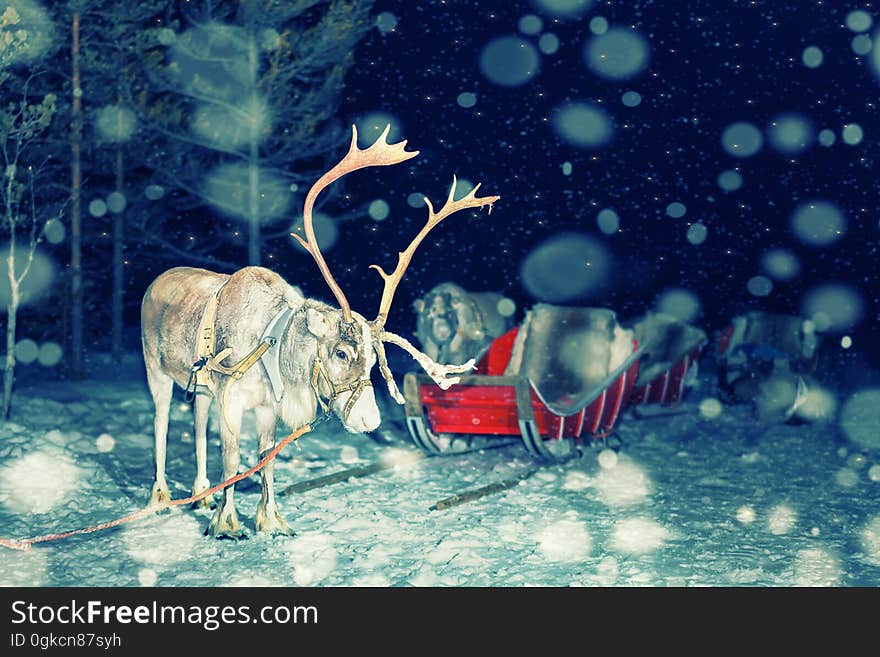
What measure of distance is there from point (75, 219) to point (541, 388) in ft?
23.5

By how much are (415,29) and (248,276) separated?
1327cm

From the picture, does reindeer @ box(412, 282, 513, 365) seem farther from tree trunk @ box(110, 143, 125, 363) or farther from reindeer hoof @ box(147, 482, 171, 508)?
tree trunk @ box(110, 143, 125, 363)

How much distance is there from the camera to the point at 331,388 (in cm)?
497

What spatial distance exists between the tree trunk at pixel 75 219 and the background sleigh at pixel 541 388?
6193 millimetres

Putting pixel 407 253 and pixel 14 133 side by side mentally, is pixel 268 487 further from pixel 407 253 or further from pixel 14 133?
pixel 14 133

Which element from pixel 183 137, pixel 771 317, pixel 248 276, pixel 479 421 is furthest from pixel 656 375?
pixel 183 137

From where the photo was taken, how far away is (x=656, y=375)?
36.3ft

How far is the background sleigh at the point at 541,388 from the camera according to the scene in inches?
322

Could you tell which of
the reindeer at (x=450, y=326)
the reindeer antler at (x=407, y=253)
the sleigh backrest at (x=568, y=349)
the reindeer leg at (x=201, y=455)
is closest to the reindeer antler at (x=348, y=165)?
the reindeer antler at (x=407, y=253)

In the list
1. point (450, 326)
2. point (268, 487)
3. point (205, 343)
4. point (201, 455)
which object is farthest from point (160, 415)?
point (450, 326)

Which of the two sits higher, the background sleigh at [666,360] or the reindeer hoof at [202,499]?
the background sleigh at [666,360]

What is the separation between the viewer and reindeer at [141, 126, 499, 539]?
495cm

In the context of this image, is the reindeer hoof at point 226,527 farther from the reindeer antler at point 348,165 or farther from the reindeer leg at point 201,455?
the reindeer antler at point 348,165

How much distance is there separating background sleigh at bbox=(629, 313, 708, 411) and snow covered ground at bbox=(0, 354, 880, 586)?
129 centimetres
